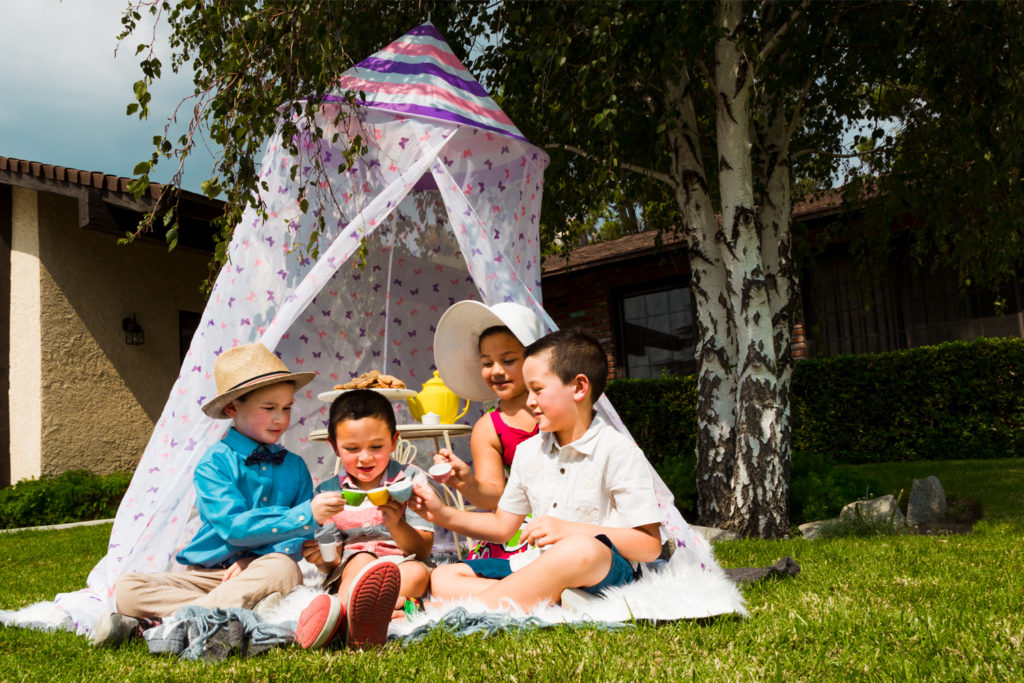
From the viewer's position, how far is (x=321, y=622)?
7.91 feet

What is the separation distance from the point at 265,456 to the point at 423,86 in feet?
7.00

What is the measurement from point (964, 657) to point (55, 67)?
18.4 feet

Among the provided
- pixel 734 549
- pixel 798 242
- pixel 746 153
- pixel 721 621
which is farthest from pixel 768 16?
pixel 721 621

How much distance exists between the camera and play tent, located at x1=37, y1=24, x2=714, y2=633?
3416mm

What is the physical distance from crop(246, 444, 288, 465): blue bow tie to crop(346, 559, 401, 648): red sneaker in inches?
A: 41.3

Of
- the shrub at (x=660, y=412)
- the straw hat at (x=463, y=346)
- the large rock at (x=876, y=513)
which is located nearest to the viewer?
the straw hat at (x=463, y=346)

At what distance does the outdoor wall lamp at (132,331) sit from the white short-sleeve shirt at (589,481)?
27.9ft

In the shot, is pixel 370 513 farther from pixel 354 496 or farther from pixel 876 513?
pixel 876 513

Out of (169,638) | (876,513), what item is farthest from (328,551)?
(876,513)

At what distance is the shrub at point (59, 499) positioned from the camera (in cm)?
827

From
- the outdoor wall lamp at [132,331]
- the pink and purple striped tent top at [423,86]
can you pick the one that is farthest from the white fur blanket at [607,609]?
the outdoor wall lamp at [132,331]

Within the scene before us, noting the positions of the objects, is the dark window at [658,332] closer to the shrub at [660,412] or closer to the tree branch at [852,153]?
the shrub at [660,412]

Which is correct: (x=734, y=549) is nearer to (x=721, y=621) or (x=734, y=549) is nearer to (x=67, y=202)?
(x=721, y=621)

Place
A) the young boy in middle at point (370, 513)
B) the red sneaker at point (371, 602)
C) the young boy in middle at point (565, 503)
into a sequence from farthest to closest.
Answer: the young boy in middle at point (370, 513) < the young boy in middle at point (565, 503) < the red sneaker at point (371, 602)
